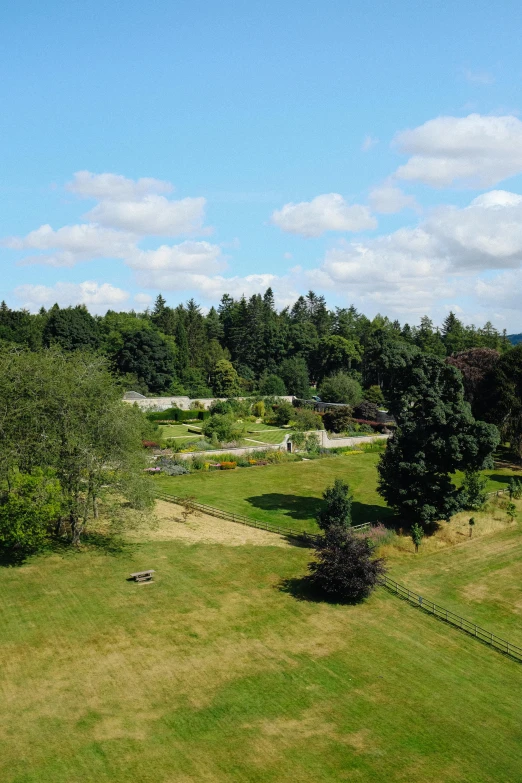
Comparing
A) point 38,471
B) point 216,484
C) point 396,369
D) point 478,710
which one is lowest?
point 478,710

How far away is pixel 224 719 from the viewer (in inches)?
831

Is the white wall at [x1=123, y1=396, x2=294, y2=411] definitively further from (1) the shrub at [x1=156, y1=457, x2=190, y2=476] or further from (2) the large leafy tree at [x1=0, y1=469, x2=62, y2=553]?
(2) the large leafy tree at [x1=0, y1=469, x2=62, y2=553]

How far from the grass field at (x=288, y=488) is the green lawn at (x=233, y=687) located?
12.8 meters

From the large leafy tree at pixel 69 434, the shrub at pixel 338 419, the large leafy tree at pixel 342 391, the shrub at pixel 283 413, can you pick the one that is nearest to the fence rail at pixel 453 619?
the large leafy tree at pixel 69 434

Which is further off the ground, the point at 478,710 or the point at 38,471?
the point at 38,471

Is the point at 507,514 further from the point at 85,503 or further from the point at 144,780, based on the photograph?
the point at 144,780

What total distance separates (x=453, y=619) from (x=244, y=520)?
17.3 m

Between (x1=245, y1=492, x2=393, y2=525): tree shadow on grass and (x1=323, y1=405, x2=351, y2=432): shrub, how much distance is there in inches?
1163

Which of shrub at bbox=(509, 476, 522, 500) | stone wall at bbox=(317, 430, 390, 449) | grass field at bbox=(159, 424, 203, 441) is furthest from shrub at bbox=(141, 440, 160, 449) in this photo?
shrub at bbox=(509, 476, 522, 500)

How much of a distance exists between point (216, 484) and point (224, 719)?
32944 millimetres

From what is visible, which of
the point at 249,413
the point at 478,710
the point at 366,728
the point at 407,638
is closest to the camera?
the point at 366,728

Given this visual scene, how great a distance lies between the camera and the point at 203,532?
40.9 m

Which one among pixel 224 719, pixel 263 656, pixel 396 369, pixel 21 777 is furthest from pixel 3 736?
pixel 396 369

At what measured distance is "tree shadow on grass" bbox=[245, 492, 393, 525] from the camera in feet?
150
